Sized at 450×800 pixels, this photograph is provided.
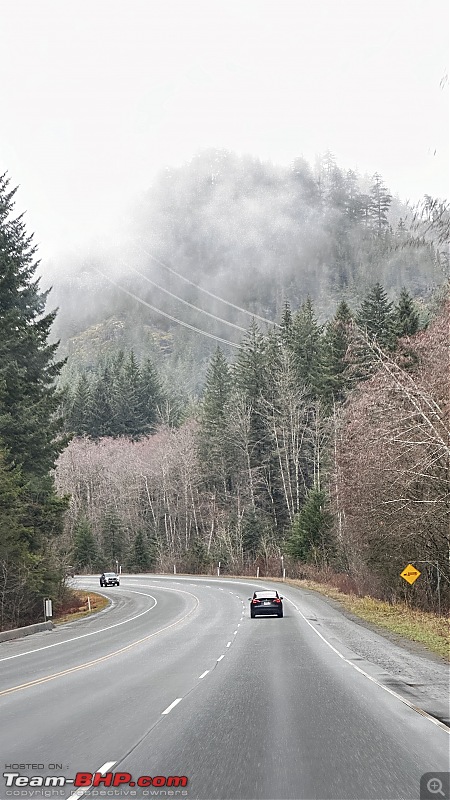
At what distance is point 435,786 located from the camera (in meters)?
6.85

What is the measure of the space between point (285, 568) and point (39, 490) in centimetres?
3228

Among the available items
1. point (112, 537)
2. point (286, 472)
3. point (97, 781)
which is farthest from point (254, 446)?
point (97, 781)

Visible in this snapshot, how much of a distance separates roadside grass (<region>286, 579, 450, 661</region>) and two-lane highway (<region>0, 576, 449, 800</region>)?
2947 mm

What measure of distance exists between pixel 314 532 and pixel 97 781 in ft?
162

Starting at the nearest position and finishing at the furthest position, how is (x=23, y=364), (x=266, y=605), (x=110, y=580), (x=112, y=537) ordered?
(x=266, y=605)
(x=23, y=364)
(x=110, y=580)
(x=112, y=537)

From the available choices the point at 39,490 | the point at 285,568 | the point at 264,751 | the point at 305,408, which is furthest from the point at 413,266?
the point at 264,751

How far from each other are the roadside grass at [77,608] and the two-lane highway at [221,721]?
16336mm

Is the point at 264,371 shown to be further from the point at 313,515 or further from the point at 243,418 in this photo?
the point at 313,515

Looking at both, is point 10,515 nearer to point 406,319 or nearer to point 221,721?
point 221,721

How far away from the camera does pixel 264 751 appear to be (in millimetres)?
8383

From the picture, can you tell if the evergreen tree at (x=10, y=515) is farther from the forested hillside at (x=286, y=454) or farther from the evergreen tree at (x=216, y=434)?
the evergreen tree at (x=216, y=434)

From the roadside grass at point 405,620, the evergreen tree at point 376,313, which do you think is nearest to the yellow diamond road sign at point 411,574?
the roadside grass at point 405,620
